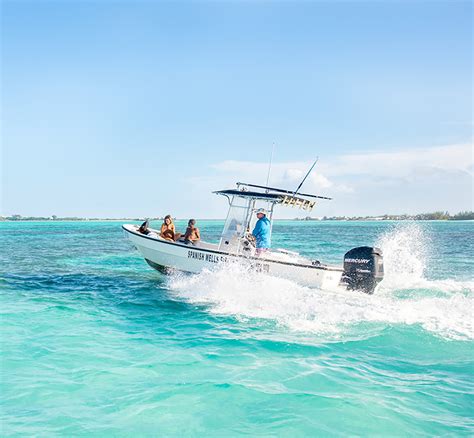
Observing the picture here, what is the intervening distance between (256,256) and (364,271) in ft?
10.2

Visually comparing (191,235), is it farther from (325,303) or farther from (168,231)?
(325,303)

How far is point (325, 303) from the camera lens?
1077 cm

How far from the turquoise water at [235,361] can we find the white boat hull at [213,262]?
1.08ft

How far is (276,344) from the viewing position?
8.11 metres

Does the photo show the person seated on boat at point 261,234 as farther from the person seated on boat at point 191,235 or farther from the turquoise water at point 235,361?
the person seated on boat at point 191,235

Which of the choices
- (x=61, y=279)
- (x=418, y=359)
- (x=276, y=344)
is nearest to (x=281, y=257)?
(x=276, y=344)

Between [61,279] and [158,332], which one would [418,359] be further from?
[61,279]

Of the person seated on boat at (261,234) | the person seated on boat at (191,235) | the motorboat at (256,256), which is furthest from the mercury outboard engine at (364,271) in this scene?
the person seated on boat at (191,235)

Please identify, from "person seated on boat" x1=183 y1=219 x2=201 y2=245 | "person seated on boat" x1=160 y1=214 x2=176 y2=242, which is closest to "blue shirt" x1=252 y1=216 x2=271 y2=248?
"person seated on boat" x1=183 y1=219 x2=201 y2=245

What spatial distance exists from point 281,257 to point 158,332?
4.99 metres

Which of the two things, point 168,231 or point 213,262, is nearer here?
point 213,262

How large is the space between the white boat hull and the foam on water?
23 cm

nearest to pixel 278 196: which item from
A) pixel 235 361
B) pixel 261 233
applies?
pixel 261 233

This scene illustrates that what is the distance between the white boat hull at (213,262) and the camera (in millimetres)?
12250
